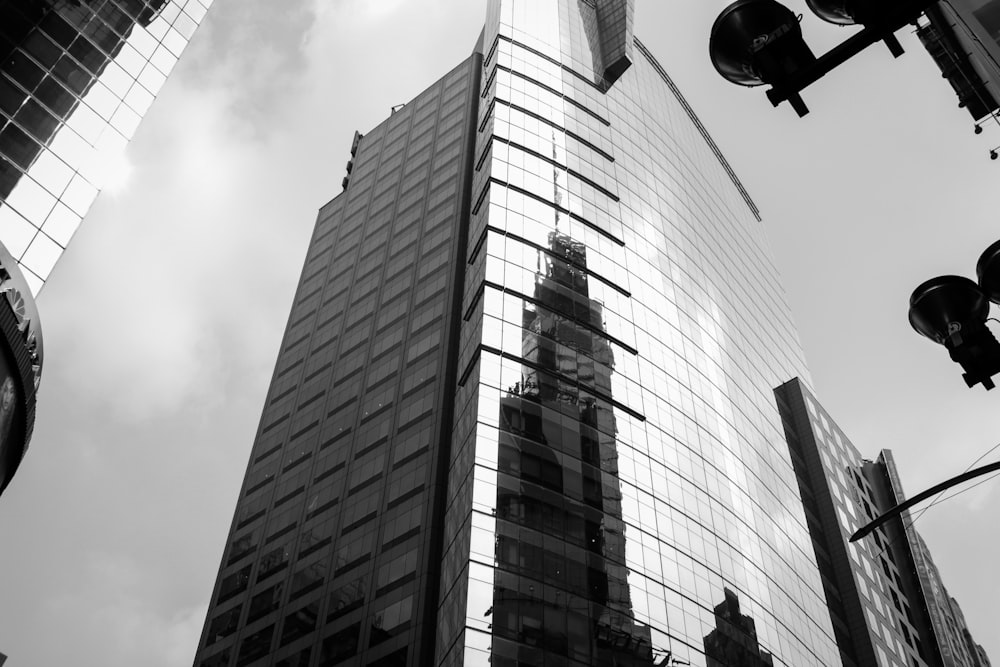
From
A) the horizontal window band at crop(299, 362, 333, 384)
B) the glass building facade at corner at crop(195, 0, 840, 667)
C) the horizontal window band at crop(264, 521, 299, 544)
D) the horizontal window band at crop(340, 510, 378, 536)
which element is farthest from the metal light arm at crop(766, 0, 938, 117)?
the horizontal window band at crop(299, 362, 333, 384)

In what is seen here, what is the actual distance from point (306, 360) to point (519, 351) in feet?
129

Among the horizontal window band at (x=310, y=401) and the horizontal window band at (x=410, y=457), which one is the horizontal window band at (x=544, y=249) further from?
the horizontal window band at (x=310, y=401)

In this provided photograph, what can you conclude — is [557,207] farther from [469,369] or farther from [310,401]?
[310,401]

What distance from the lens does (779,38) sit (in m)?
6.67

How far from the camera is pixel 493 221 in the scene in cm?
6962

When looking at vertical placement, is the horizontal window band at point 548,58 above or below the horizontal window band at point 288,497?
above

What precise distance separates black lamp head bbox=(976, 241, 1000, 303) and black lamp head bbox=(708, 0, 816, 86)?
2479 millimetres

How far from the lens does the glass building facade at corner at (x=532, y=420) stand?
2056 inches

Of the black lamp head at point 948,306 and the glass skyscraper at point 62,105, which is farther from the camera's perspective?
the glass skyscraper at point 62,105

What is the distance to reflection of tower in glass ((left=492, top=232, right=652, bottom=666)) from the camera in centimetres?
4794

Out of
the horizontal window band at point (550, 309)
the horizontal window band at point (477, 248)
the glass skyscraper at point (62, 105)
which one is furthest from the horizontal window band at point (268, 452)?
the glass skyscraper at point (62, 105)

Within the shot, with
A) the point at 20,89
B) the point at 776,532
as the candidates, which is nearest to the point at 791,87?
the point at 20,89

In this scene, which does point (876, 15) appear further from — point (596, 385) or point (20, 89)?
point (596, 385)

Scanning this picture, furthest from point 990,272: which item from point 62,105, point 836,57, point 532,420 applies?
point 532,420
